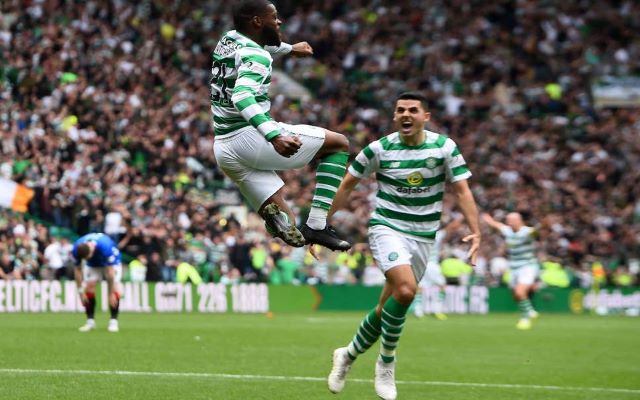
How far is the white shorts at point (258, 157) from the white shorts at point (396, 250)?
135cm

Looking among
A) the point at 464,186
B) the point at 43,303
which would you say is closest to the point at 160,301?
the point at 43,303

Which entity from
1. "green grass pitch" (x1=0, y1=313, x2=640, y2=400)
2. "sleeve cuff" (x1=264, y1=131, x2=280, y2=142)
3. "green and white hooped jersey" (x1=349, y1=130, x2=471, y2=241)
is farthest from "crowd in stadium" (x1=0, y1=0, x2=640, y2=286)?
"sleeve cuff" (x1=264, y1=131, x2=280, y2=142)

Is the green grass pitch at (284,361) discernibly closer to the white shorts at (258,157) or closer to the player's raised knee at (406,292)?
the player's raised knee at (406,292)

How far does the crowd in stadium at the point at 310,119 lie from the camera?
95.2 ft

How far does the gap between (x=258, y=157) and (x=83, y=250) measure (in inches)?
454

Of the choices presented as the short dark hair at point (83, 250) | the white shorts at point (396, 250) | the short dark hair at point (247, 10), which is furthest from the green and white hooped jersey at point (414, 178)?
the short dark hair at point (83, 250)

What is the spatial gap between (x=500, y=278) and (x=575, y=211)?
12.3ft

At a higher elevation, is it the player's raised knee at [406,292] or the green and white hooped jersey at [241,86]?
the green and white hooped jersey at [241,86]

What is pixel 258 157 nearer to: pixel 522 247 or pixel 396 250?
pixel 396 250

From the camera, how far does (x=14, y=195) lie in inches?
1087

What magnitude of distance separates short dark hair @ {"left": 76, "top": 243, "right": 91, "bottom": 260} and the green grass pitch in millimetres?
1316

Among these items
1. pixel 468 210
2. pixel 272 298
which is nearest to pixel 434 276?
pixel 272 298

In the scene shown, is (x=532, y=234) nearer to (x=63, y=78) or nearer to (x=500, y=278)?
(x=500, y=278)

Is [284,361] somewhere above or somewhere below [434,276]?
below
